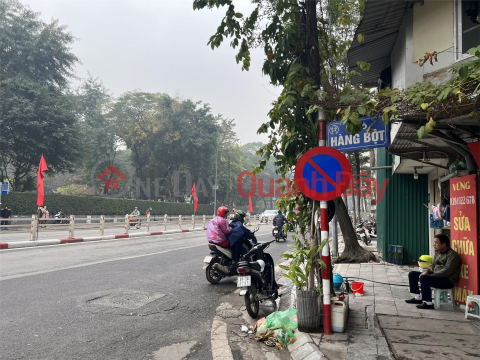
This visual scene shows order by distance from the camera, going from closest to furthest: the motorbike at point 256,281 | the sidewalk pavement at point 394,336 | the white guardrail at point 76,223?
1. the sidewalk pavement at point 394,336
2. the motorbike at point 256,281
3. the white guardrail at point 76,223

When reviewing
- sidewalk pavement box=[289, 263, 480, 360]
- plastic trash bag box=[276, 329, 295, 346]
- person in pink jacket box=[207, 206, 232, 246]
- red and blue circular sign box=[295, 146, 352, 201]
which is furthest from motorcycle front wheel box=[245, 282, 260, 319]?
red and blue circular sign box=[295, 146, 352, 201]

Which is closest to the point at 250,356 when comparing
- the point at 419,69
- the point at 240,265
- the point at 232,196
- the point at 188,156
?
the point at 240,265

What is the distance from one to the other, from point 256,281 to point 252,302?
1.24ft

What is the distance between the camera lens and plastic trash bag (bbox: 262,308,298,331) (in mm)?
4785

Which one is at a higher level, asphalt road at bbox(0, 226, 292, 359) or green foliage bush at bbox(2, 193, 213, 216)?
green foliage bush at bbox(2, 193, 213, 216)

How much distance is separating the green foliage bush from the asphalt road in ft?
58.4

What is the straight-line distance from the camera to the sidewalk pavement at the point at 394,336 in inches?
158

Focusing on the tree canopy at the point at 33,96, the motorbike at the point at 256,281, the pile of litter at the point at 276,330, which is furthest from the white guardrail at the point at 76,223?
the pile of litter at the point at 276,330

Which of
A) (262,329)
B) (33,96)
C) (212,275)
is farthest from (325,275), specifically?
(33,96)

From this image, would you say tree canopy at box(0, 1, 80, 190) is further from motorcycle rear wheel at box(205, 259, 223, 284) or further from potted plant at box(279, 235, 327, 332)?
potted plant at box(279, 235, 327, 332)

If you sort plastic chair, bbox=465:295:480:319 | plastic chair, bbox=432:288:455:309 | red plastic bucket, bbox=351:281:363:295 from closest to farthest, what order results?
plastic chair, bbox=465:295:480:319 < plastic chair, bbox=432:288:455:309 < red plastic bucket, bbox=351:281:363:295

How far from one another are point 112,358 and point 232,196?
6183cm

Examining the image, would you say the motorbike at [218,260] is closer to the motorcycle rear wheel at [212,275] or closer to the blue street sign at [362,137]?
the motorcycle rear wheel at [212,275]

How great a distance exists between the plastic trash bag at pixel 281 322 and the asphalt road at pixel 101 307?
814 mm
